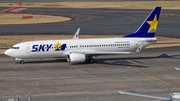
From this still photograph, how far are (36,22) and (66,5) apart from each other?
4278 cm

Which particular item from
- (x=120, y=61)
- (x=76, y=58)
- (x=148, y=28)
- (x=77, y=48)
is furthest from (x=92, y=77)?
(x=148, y=28)

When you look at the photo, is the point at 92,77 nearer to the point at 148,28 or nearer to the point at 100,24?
the point at 148,28

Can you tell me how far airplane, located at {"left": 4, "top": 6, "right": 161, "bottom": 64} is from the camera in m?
60.2

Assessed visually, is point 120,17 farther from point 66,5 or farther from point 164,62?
point 164,62

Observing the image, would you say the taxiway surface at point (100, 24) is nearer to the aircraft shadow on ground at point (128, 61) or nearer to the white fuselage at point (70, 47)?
the aircraft shadow on ground at point (128, 61)

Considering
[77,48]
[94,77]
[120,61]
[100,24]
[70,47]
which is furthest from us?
[100,24]

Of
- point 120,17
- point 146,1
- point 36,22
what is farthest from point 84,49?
point 146,1

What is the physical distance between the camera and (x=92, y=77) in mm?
52656

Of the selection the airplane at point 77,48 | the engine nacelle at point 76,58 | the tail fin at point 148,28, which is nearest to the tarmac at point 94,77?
the engine nacelle at point 76,58

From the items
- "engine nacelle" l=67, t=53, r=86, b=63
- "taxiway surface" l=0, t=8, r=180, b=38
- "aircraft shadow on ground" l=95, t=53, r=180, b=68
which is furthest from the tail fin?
"taxiway surface" l=0, t=8, r=180, b=38

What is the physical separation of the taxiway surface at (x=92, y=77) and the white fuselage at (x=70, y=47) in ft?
4.81

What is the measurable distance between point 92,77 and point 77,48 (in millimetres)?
9442

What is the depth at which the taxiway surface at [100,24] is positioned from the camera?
304 ft

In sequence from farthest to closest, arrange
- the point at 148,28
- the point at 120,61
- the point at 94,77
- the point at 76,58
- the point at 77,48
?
1. the point at 148,28
2. the point at 120,61
3. the point at 77,48
4. the point at 76,58
5. the point at 94,77
